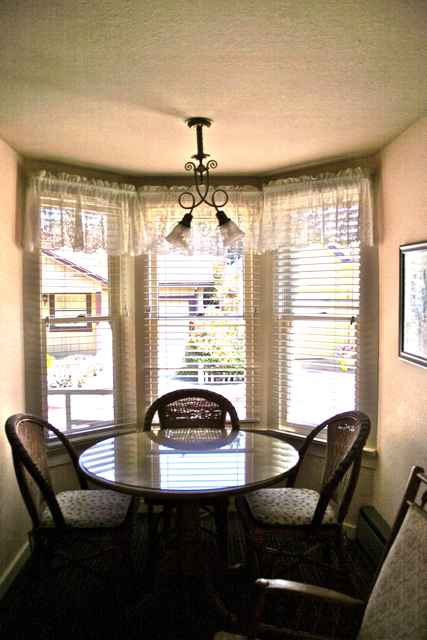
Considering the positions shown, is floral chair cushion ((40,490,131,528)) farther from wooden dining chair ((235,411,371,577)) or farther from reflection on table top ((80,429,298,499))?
wooden dining chair ((235,411,371,577))

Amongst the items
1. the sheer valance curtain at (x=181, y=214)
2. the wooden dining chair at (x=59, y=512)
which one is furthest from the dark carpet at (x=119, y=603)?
the sheer valance curtain at (x=181, y=214)

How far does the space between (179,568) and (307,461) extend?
1.23 m

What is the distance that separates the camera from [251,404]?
141 inches

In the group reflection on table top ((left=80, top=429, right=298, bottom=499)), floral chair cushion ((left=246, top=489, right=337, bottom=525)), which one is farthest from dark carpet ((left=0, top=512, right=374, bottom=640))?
reflection on table top ((left=80, top=429, right=298, bottom=499))

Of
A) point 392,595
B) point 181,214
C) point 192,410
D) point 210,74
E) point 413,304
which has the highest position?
point 210,74

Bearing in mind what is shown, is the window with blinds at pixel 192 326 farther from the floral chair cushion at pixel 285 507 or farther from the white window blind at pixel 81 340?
the floral chair cushion at pixel 285 507

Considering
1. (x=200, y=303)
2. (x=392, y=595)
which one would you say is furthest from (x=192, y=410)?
(x=392, y=595)

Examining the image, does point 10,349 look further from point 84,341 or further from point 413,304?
point 413,304

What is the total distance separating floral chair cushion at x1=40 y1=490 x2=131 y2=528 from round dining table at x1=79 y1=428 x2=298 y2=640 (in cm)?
24

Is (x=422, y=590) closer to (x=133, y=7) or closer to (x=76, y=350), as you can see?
(x=133, y=7)

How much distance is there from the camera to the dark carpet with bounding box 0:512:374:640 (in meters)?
2.21

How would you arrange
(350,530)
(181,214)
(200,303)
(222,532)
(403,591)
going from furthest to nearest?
(200,303) < (181,214) < (350,530) < (222,532) < (403,591)

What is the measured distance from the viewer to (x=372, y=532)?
9.12ft

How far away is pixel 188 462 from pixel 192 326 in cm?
134
